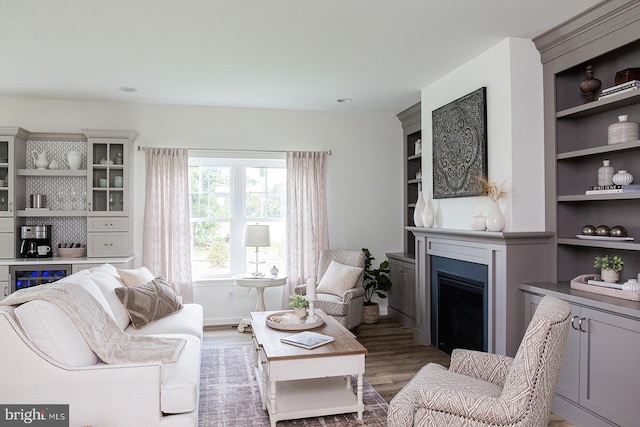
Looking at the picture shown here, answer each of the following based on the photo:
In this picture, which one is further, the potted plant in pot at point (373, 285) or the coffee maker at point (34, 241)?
the potted plant in pot at point (373, 285)

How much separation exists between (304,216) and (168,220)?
5.42 feet

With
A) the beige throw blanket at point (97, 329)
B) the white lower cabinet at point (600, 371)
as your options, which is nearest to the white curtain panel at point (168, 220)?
the beige throw blanket at point (97, 329)

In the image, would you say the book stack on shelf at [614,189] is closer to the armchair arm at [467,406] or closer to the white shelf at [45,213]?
the armchair arm at [467,406]

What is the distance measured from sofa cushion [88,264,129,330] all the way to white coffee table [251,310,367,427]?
1033mm

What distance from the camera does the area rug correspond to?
2.93 metres

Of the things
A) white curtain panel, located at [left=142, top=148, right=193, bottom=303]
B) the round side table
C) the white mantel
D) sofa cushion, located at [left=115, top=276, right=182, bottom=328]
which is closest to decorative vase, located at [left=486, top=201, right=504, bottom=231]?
the white mantel

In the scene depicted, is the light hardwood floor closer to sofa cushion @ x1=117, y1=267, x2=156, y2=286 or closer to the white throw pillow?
the white throw pillow

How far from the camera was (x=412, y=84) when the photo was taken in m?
4.64

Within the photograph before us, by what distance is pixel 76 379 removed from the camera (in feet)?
7.06

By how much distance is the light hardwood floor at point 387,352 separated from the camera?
11.9 ft

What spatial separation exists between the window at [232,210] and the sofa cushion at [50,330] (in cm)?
331

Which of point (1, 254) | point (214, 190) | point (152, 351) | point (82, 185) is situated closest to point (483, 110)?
point (152, 351)

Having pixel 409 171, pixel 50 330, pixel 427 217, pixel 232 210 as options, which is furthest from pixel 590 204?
pixel 232 210

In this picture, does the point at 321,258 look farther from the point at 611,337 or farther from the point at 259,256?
the point at 611,337
